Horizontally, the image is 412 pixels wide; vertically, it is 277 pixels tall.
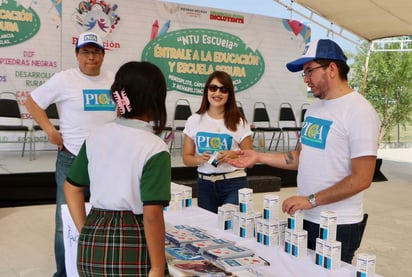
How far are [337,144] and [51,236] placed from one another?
9.40ft

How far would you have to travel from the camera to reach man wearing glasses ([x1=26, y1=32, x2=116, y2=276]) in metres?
2.36

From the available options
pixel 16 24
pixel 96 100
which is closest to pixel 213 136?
pixel 96 100

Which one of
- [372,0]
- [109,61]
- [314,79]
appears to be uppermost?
[372,0]

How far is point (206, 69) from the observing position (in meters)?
7.90

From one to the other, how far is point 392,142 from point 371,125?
1175 centimetres

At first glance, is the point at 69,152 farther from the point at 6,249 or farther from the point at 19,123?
the point at 19,123

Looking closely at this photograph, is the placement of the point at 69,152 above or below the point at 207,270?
above

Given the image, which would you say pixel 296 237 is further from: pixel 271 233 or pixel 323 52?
pixel 323 52

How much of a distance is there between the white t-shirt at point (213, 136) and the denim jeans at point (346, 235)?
2.60 ft

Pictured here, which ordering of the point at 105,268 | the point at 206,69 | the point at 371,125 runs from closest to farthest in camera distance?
1. the point at 105,268
2. the point at 371,125
3. the point at 206,69

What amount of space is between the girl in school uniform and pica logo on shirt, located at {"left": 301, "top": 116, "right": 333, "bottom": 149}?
675mm

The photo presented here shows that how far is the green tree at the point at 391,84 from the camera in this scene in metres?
11.3

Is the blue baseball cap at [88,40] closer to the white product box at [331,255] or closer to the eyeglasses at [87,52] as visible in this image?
the eyeglasses at [87,52]

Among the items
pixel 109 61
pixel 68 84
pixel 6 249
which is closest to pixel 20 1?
pixel 109 61
